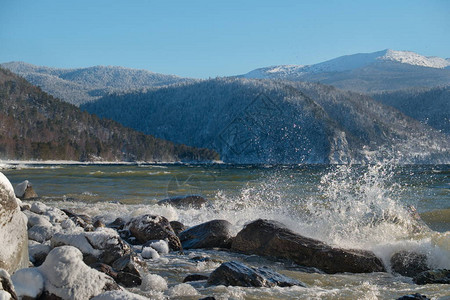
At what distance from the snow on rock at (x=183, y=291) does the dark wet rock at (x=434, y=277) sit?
12.2 ft

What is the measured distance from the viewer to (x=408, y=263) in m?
8.62

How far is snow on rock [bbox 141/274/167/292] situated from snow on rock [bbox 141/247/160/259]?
244 cm

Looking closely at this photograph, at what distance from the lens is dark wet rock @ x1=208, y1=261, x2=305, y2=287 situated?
6621 mm

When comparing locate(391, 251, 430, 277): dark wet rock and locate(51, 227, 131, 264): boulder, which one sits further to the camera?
locate(391, 251, 430, 277): dark wet rock

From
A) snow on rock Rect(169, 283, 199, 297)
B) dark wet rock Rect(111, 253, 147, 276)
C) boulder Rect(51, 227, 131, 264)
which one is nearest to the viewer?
snow on rock Rect(169, 283, 199, 297)

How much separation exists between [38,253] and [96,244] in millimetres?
938

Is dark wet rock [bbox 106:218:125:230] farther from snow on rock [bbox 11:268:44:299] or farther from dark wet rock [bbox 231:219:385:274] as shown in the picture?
snow on rock [bbox 11:268:44:299]

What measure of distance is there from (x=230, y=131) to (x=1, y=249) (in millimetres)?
44633

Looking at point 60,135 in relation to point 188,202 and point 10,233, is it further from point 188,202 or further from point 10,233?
point 10,233

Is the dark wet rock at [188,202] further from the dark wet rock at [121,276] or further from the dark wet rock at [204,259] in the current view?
the dark wet rock at [121,276]

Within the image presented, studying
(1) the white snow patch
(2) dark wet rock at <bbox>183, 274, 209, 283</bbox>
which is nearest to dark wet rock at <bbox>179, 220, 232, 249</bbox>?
(1) the white snow patch

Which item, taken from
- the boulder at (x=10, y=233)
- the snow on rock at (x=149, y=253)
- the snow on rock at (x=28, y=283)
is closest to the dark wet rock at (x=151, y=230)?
the snow on rock at (x=149, y=253)

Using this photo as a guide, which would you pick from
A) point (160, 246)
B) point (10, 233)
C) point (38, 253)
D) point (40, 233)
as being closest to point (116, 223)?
point (160, 246)

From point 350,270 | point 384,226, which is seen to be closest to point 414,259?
point 350,270
